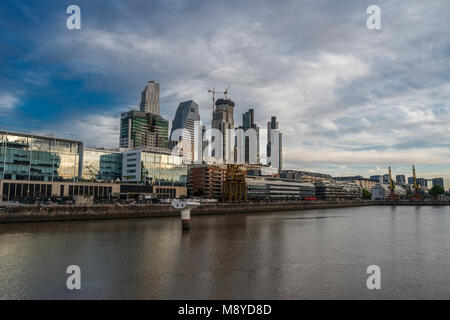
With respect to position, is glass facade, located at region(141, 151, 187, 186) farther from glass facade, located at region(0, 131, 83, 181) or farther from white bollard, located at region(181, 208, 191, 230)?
white bollard, located at region(181, 208, 191, 230)

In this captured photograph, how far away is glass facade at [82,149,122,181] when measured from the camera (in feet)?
423

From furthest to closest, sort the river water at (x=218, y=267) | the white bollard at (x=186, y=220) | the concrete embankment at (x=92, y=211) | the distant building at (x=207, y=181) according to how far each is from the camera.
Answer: the distant building at (x=207, y=181) → the concrete embankment at (x=92, y=211) → the white bollard at (x=186, y=220) → the river water at (x=218, y=267)

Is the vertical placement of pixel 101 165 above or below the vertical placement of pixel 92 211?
above

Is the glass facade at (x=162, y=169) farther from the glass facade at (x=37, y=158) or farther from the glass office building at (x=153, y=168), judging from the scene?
the glass facade at (x=37, y=158)

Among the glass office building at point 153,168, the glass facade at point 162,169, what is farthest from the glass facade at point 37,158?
the glass facade at point 162,169

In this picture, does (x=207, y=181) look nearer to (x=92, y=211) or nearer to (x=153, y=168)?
(x=153, y=168)

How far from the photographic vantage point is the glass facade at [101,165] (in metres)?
129

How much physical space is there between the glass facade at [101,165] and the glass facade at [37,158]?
927 centimetres

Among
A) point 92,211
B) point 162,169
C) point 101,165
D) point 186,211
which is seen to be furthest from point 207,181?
point 186,211

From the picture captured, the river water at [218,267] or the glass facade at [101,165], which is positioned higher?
the glass facade at [101,165]

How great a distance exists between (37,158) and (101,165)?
30702 mm

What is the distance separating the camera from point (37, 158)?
105250 mm

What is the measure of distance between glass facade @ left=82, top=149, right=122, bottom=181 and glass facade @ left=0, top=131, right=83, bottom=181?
9266mm

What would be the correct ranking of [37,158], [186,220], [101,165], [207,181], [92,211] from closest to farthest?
[186,220] < [92,211] < [37,158] < [101,165] < [207,181]
